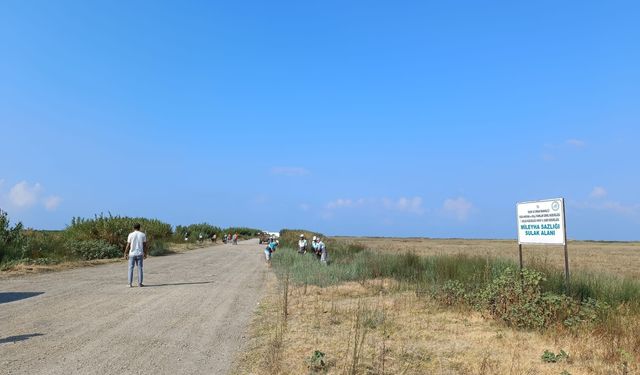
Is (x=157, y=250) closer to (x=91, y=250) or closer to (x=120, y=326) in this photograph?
(x=91, y=250)

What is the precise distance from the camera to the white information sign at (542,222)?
10.5 meters

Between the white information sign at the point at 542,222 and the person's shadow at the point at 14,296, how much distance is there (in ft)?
42.7

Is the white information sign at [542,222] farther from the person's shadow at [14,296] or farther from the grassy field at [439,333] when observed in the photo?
the person's shadow at [14,296]

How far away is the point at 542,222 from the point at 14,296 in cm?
1363

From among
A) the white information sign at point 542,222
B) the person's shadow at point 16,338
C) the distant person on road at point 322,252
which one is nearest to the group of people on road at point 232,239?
the distant person on road at point 322,252

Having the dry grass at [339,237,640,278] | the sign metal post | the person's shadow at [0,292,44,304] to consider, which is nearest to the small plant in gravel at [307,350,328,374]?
the sign metal post

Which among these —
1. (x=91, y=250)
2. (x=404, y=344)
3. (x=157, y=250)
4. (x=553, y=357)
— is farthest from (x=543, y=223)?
(x=157, y=250)

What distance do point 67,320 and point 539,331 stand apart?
9.10m

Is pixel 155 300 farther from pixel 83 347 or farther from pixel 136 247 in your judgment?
pixel 83 347

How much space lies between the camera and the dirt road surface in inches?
245

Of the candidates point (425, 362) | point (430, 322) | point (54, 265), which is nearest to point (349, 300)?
point (430, 322)

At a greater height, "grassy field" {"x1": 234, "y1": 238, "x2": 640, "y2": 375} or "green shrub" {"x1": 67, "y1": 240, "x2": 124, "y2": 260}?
"green shrub" {"x1": 67, "y1": 240, "x2": 124, "y2": 260}

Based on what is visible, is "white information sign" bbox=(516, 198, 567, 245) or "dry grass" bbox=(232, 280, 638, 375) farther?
"white information sign" bbox=(516, 198, 567, 245)

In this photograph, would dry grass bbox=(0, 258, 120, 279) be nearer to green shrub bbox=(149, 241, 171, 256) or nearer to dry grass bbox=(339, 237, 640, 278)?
green shrub bbox=(149, 241, 171, 256)
